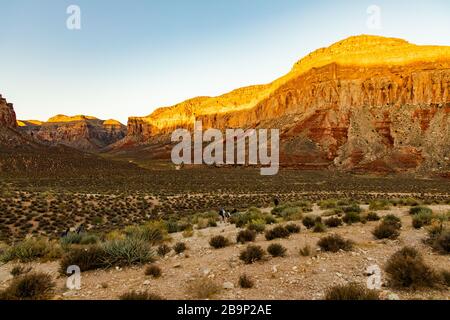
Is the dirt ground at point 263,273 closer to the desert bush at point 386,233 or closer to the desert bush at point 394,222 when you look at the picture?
the desert bush at point 386,233

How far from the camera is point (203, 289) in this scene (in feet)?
20.9

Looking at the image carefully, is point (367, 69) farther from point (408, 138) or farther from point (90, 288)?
point (90, 288)

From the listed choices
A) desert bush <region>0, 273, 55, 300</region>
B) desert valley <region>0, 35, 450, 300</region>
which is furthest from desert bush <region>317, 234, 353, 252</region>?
desert bush <region>0, 273, 55, 300</region>

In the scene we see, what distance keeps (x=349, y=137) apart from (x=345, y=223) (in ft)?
273

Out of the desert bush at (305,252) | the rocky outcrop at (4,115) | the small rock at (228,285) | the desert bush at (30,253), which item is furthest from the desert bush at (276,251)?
the rocky outcrop at (4,115)

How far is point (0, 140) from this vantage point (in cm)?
8244

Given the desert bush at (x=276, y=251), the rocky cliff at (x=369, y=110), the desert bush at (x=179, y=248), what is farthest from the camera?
the rocky cliff at (x=369, y=110)

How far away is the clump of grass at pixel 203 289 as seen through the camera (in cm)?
633

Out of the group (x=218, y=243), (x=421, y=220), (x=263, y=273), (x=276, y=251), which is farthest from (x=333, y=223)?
(x=263, y=273)

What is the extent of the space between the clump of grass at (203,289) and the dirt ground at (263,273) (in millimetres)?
107

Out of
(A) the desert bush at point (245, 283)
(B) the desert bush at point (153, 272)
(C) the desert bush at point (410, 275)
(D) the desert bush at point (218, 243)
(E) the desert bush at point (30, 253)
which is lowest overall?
(E) the desert bush at point (30, 253)

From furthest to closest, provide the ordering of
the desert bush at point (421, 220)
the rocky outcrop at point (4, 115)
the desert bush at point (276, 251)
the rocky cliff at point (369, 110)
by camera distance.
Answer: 1. the rocky outcrop at point (4, 115)
2. the rocky cliff at point (369, 110)
3. the desert bush at point (421, 220)
4. the desert bush at point (276, 251)

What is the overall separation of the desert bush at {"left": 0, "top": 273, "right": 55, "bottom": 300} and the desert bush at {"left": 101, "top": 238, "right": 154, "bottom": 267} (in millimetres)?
1840
